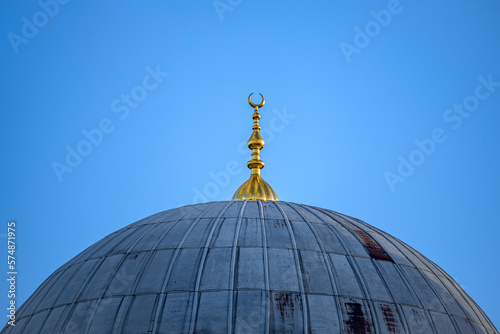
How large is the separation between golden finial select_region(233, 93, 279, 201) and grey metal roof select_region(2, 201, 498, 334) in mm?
3864

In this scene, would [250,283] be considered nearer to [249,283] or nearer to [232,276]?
[249,283]

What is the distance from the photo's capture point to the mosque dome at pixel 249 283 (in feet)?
50.5

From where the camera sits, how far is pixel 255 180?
82.0 feet

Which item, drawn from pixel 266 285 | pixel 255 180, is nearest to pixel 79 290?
pixel 266 285

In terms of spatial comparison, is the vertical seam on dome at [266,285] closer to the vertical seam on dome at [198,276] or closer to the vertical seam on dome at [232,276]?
the vertical seam on dome at [232,276]

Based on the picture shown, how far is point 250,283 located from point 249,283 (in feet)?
0.07

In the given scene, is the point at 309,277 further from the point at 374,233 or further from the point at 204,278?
the point at 374,233

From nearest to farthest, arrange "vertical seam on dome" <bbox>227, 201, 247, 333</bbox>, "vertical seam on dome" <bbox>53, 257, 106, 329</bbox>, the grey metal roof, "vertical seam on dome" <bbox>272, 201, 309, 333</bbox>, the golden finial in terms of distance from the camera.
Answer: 1. "vertical seam on dome" <bbox>227, 201, 247, 333</bbox>
2. "vertical seam on dome" <bbox>272, 201, 309, 333</bbox>
3. the grey metal roof
4. "vertical seam on dome" <bbox>53, 257, 106, 329</bbox>
5. the golden finial

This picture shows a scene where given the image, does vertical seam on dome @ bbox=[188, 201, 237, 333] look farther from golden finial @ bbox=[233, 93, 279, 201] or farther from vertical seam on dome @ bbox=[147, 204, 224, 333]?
golden finial @ bbox=[233, 93, 279, 201]

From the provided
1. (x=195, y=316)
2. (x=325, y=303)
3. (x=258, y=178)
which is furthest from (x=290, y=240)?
(x=258, y=178)

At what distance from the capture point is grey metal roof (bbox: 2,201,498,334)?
15.4 metres

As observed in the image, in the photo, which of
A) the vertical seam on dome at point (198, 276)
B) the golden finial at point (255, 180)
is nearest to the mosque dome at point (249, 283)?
the vertical seam on dome at point (198, 276)

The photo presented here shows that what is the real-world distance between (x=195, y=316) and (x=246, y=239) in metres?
3.01

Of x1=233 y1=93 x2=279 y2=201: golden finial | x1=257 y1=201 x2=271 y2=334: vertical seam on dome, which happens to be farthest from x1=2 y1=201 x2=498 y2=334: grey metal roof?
x1=233 y1=93 x2=279 y2=201: golden finial
